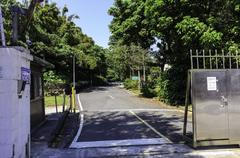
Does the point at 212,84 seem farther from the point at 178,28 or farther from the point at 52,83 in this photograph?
the point at 52,83

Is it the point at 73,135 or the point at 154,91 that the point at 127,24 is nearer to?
the point at 154,91

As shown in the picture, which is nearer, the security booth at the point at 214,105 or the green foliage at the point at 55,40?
the security booth at the point at 214,105

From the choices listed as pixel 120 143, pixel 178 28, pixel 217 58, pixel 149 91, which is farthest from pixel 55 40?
pixel 120 143

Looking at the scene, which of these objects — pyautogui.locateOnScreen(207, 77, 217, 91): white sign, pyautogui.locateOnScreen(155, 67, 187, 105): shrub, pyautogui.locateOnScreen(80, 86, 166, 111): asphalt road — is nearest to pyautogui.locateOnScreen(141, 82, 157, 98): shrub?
pyautogui.locateOnScreen(80, 86, 166, 111): asphalt road

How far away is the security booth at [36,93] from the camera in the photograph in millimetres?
16406

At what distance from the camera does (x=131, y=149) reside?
11578mm

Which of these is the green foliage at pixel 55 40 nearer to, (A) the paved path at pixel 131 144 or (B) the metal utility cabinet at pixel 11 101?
(A) the paved path at pixel 131 144

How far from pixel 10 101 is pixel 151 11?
19176 millimetres

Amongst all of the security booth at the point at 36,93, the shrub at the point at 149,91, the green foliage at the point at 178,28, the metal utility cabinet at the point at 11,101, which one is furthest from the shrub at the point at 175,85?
the metal utility cabinet at the point at 11,101

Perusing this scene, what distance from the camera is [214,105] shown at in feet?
37.5

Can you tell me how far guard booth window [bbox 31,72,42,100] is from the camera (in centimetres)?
1681

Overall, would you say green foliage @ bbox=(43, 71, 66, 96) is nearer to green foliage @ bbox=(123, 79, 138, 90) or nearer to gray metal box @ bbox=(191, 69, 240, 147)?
green foliage @ bbox=(123, 79, 138, 90)

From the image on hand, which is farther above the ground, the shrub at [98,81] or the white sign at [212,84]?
the shrub at [98,81]

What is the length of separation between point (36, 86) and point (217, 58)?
7.78 meters
